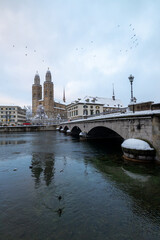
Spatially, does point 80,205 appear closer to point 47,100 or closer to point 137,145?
point 137,145

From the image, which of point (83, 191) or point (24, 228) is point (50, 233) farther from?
point (83, 191)

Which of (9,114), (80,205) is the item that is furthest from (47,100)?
(80,205)

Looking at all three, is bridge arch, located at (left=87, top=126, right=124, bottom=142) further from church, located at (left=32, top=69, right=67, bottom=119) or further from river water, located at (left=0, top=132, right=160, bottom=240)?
church, located at (left=32, top=69, right=67, bottom=119)

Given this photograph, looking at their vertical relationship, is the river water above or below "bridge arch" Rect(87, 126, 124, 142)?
below

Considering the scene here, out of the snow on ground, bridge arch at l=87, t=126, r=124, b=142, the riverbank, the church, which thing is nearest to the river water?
the snow on ground

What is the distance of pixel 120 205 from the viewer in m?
6.79

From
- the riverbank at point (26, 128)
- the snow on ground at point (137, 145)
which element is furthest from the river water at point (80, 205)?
the riverbank at point (26, 128)

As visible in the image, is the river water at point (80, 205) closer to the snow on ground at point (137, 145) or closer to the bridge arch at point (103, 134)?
the snow on ground at point (137, 145)

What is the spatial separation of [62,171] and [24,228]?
21.7ft

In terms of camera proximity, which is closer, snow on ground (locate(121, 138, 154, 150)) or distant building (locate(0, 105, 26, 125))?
snow on ground (locate(121, 138, 154, 150))

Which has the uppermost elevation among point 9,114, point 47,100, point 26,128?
point 47,100

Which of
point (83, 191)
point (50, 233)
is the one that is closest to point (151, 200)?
point (83, 191)

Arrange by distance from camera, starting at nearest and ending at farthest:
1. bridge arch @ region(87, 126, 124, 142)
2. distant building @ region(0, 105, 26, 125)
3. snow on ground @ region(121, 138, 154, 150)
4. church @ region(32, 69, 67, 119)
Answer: snow on ground @ region(121, 138, 154, 150) < bridge arch @ region(87, 126, 124, 142) < distant building @ region(0, 105, 26, 125) < church @ region(32, 69, 67, 119)

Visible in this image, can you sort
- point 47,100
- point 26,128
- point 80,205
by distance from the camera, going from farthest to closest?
point 47,100
point 26,128
point 80,205
